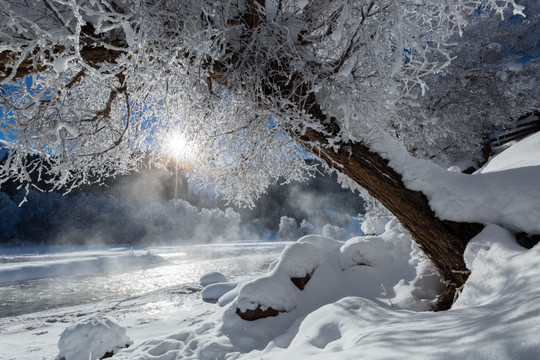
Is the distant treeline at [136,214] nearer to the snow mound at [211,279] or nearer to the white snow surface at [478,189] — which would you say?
the snow mound at [211,279]

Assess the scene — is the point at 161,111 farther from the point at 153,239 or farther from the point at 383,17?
the point at 153,239

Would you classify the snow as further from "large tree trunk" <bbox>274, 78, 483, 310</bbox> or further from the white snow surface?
"large tree trunk" <bbox>274, 78, 483, 310</bbox>

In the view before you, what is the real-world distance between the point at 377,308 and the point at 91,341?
545 cm

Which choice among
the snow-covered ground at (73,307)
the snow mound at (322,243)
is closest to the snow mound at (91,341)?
the snow-covered ground at (73,307)

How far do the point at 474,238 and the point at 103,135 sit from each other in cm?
588

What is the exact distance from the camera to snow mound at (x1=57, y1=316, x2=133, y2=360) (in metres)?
5.18

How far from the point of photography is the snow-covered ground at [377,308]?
1.55m

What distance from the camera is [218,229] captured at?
75.2 meters

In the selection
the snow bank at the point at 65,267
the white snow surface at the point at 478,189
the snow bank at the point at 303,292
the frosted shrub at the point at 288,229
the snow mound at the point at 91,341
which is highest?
the white snow surface at the point at 478,189

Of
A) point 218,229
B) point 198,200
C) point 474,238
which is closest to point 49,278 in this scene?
point 474,238

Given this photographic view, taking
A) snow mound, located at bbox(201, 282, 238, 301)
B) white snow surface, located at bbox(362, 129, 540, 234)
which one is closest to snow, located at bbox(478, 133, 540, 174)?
white snow surface, located at bbox(362, 129, 540, 234)

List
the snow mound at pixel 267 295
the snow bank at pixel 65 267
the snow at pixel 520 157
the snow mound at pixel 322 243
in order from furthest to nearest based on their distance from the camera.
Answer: the snow bank at pixel 65 267 < the snow mound at pixel 322 243 < the snow mound at pixel 267 295 < the snow at pixel 520 157

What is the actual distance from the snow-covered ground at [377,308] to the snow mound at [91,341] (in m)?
0.02

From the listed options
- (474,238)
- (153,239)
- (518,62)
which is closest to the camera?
(474,238)
